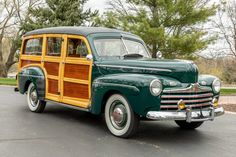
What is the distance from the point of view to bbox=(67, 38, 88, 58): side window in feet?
23.9

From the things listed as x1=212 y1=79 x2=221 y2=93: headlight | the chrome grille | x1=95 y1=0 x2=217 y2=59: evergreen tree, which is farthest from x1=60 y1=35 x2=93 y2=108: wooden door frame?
x1=95 y1=0 x2=217 y2=59: evergreen tree

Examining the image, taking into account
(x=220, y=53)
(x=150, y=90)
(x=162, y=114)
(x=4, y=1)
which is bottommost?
(x=162, y=114)

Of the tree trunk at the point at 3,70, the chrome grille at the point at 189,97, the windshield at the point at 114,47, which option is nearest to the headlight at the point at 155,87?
the chrome grille at the point at 189,97

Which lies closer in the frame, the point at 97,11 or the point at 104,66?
the point at 104,66

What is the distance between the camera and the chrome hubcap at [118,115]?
6.24m

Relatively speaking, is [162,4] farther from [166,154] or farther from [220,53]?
[166,154]

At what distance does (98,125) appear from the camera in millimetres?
7328

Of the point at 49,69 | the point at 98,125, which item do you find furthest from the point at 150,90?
the point at 49,69

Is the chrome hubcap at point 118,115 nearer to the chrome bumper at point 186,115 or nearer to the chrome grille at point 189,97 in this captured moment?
the chrome bumper at point 186,115

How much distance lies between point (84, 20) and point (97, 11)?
1.15 meters

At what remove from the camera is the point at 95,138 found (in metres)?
6.19

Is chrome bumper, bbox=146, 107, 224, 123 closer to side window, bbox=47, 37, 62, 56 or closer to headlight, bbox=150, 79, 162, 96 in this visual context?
headlight, bbox=150, 79, 162, 96

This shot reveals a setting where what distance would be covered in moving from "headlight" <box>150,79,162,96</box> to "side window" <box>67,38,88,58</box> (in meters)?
2.01

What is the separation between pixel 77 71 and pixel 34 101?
2138mm
